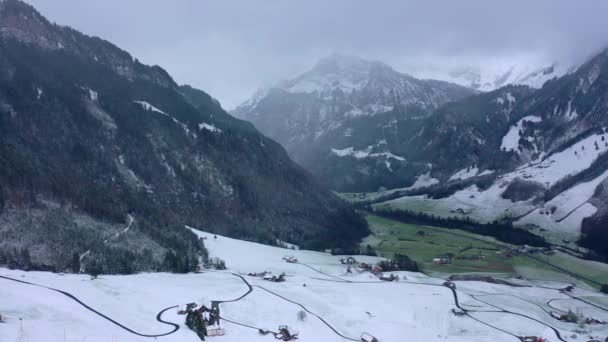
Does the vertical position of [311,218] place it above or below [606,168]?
below

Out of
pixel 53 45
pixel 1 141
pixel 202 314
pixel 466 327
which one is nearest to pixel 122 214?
pixel 1 141

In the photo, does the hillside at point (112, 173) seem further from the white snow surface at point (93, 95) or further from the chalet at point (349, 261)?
the chalet at point (349, 261)

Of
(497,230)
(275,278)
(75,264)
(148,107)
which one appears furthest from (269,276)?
(497,230)

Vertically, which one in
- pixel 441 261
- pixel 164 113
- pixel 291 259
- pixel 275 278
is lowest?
pixel 275 278

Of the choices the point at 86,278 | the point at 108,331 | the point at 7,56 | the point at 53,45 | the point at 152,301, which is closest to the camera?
the point at 108,331

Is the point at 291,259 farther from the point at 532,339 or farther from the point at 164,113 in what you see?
the point at 164,113

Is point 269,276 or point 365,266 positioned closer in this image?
point 269,276

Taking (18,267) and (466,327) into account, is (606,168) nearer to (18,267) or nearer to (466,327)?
(466,327)
